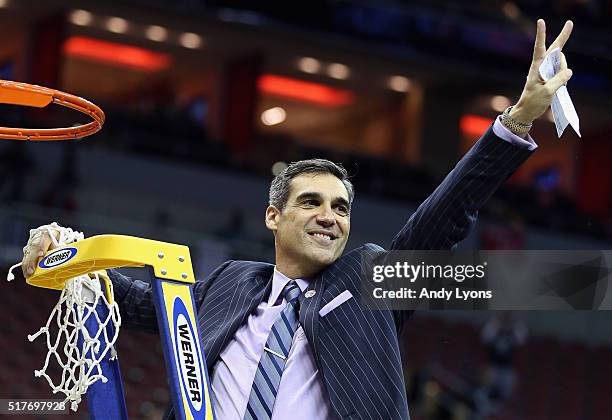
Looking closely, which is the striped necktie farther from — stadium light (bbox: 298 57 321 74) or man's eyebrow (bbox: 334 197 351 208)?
stadium light (bbox: 298 57 321 74)

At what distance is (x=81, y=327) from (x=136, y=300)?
0.36m

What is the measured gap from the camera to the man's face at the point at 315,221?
334 cm

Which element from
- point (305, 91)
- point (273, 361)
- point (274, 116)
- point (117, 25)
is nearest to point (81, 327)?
point (273, 361)

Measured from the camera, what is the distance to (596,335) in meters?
14.4

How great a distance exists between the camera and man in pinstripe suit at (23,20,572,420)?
2.96m

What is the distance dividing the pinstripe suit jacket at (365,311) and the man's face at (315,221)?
5 centimetres

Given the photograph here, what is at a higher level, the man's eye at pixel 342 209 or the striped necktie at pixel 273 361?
the man's eye at pixel 342 209

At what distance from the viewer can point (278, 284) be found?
345cm

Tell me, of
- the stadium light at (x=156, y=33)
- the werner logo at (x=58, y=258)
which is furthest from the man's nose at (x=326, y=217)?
the stadium light at (x=156, y=33)

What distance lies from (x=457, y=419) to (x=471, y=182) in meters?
7.88

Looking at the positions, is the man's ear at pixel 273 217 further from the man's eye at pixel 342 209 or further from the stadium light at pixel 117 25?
the stadium light at pixel 117 25

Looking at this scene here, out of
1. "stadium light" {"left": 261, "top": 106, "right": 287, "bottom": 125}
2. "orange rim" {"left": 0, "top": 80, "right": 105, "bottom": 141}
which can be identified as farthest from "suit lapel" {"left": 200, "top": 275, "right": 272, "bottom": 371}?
"stadium light" {"left": 261, "top": 106, "right": 287, "bottom": 125}

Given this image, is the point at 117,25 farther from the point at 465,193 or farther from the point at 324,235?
the point at 465,193

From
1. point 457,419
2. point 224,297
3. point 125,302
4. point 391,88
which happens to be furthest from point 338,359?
point 391,88
